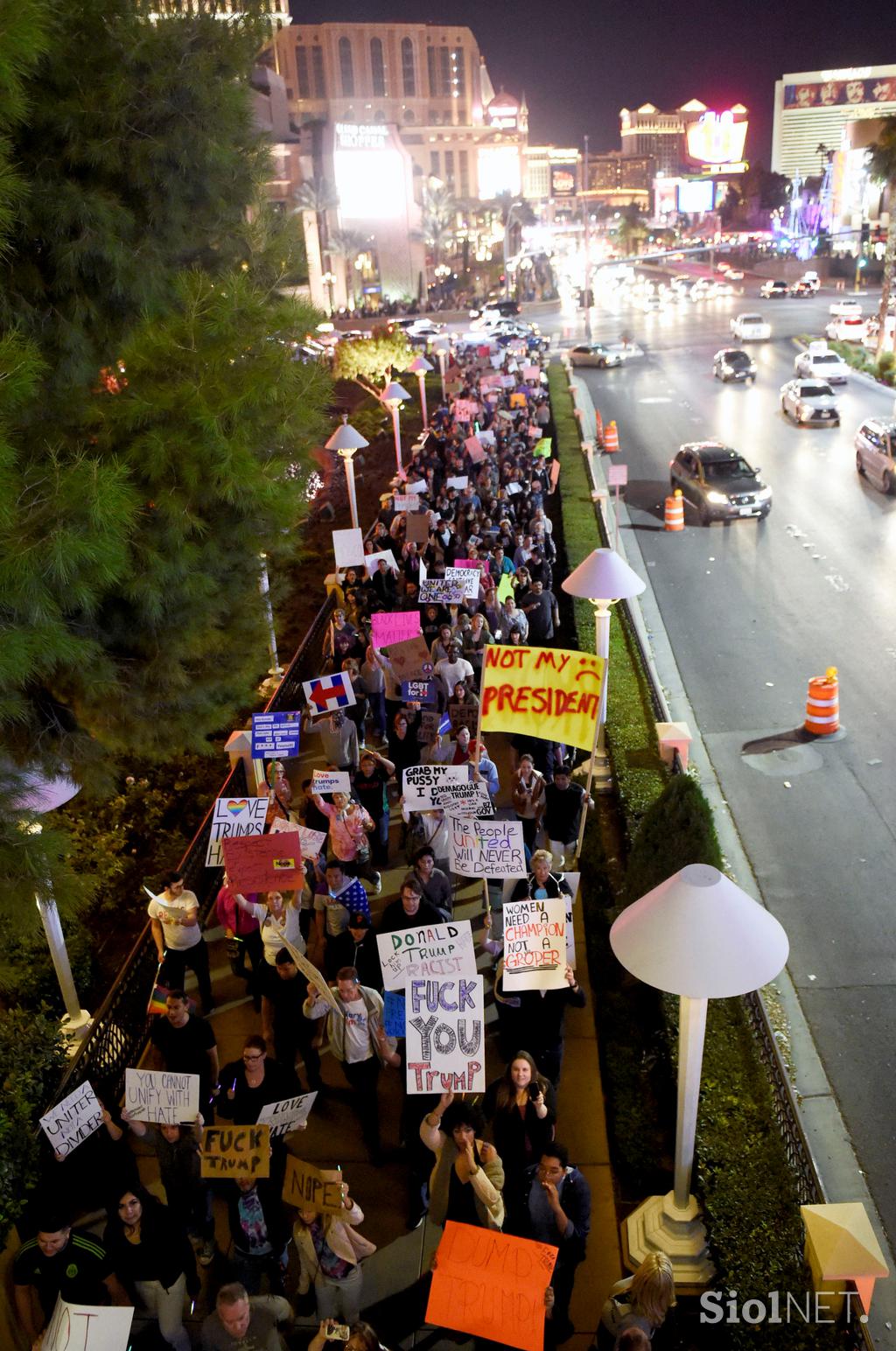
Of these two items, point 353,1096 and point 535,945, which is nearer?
point 535,945

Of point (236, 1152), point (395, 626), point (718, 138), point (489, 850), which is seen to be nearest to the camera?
point (236, 1152)

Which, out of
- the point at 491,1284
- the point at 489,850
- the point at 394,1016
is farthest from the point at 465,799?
the point at 491,1284

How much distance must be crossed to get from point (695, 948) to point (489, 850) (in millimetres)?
3024

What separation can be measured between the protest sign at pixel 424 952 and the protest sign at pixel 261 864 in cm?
139

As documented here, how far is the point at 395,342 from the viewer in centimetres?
3959

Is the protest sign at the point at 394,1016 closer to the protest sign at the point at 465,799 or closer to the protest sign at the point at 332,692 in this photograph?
the protest sign at the point at 465,799

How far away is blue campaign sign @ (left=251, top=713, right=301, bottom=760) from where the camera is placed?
34.9 ft

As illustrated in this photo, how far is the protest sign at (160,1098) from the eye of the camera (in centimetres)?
645

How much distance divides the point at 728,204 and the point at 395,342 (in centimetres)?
13598

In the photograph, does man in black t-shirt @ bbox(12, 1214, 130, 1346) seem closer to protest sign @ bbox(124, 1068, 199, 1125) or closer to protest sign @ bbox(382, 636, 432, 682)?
protest sign @ bbox(124, 1068, 199, 1125)

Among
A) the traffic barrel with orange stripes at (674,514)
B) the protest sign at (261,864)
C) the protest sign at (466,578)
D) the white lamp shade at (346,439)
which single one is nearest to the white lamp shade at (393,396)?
the white lamp shade at (346,439)

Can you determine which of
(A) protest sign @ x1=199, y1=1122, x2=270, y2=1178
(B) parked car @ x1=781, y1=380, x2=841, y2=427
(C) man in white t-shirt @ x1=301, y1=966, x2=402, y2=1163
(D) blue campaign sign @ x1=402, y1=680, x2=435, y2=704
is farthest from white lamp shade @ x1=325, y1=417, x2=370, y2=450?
(B) parked car @ x1=781, y1=380, x2=841, y2=427

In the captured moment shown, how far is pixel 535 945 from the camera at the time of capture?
24.0ft

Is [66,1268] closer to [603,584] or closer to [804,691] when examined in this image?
[603,584]
